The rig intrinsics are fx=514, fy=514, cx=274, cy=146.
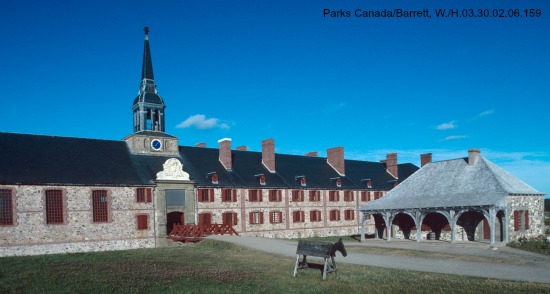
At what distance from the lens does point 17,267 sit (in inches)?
804

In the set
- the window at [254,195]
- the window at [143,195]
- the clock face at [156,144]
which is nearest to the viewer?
the window at [143,195]

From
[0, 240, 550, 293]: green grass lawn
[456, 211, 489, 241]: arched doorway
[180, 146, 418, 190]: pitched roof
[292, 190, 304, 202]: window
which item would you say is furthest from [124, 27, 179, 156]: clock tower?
[456, 211, 489, 241]: arched doorway

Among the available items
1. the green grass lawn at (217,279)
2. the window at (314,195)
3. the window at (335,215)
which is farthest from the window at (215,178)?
the green grass lawn at (217,279)

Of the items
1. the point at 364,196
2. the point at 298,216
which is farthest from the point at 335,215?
the point at 298,216

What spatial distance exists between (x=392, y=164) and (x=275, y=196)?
56.6ft

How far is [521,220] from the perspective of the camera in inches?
1186

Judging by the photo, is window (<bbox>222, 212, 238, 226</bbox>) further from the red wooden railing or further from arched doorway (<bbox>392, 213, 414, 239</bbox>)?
arched doorway (<bbox>392, 213, 414, 239</bbox>)

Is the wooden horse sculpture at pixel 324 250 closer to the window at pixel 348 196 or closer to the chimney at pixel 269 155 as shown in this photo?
the chimney at pixel 269 155

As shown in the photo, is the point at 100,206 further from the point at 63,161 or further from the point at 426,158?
the point at 426,158

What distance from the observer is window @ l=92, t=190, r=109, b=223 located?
1294 inches

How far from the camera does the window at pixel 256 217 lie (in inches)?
1608

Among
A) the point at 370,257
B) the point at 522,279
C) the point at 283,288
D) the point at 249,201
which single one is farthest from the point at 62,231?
the point at 522,279

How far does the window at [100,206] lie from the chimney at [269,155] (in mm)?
15720

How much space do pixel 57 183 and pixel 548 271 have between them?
2664cm
